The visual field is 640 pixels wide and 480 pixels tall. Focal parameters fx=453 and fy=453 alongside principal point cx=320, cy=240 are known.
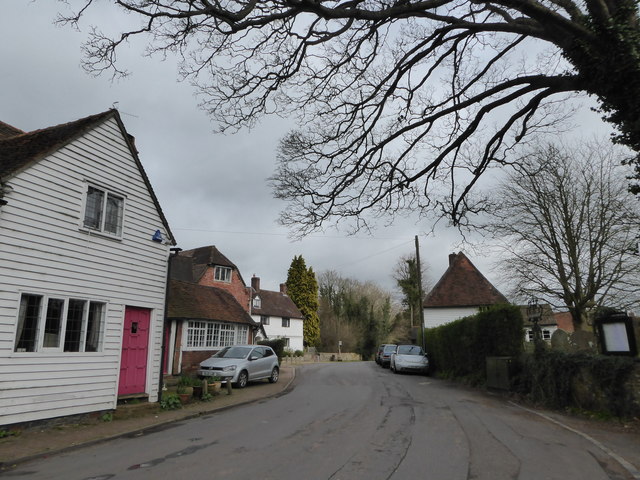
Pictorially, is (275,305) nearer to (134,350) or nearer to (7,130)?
(134,350)

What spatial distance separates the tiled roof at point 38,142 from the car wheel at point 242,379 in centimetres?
1125

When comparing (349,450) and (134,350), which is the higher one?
(134,350)

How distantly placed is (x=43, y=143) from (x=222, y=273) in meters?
28.0

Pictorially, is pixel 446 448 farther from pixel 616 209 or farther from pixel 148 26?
pixel 616 209

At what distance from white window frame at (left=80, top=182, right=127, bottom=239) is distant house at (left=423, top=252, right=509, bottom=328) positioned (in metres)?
29.6

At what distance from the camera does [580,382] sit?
12.2 m

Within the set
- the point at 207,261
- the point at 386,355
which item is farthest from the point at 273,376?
the point at 207,261

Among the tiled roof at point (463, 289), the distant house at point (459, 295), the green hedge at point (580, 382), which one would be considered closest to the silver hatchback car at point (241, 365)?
the green hedge at point (580, 382)

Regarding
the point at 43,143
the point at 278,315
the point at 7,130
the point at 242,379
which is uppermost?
the point at 7,130

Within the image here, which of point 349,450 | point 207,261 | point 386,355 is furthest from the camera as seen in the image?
point 207,261

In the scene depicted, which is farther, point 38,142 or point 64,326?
point 38,142

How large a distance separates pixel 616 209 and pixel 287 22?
63.9 feet

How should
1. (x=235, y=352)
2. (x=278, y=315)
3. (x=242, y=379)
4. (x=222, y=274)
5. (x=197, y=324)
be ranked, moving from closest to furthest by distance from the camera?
1. (x=242, y=379)
2. (x=235, y=352)
3. (x=197, y=324)
4. (x=222, y=274)
5. (x=278, y=315)

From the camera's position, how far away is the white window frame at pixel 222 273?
124 feet
